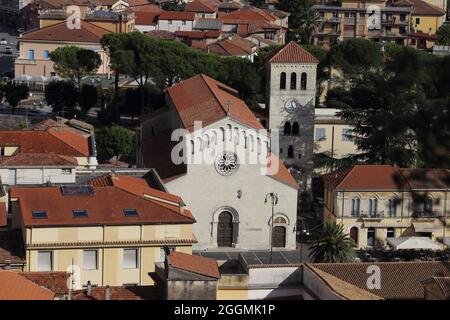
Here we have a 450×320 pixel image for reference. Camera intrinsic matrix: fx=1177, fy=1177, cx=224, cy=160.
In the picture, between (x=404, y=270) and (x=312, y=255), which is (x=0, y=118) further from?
(x=404, y=270)

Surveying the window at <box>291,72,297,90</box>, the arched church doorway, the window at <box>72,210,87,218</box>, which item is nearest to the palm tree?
the arched church doorway

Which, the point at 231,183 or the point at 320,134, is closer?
the point at 231,183

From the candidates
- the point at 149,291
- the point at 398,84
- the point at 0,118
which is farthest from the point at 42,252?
the point at 0,118

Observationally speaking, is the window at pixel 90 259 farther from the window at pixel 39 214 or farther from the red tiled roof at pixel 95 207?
the window at pixel 39 214

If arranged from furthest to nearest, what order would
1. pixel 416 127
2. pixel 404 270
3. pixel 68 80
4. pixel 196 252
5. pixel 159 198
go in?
pixel 68 80, pixel 196 252, pixel 159 198, pixel 404 270, pixel 416 127

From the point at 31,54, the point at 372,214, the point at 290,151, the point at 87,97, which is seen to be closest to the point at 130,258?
the point at 372,214

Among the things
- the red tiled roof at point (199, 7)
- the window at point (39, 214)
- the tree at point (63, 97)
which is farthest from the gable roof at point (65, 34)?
the window at point (39, 214)

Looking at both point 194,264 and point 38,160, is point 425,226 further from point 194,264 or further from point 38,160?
point 194,264
